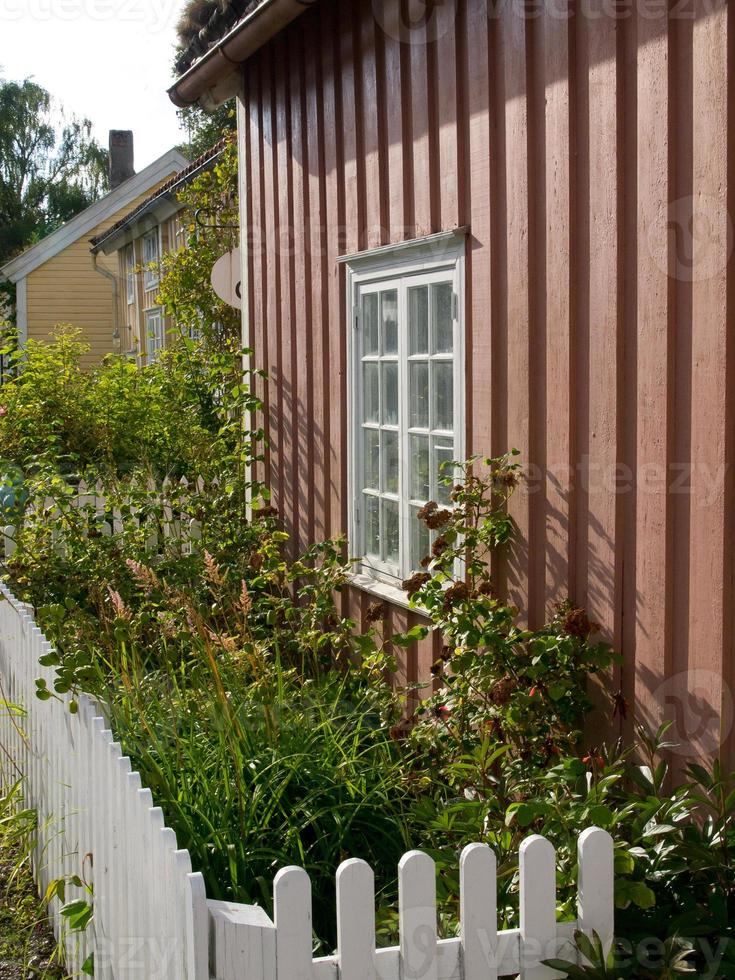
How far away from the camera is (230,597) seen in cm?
612

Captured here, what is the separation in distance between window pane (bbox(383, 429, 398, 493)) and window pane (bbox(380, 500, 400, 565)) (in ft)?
0.26

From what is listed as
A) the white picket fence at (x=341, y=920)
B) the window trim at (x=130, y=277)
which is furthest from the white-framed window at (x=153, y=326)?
the white picket fence at (x=341, y=920)

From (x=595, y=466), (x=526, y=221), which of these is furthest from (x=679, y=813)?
(x=526, y=221)

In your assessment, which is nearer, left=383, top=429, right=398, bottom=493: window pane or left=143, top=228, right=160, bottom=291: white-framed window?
left=383, top=429, right=398, bottom=493: window pane

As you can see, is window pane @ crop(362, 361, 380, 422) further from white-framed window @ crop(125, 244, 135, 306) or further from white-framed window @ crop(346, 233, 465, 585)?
white-framed window @ crop(125, 244, 135, 306)

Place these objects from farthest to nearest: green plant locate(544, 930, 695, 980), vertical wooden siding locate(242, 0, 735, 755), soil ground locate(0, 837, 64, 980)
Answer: soil ground locate(0, 837, 64, 980) → vertical wooden siding locate(242, 0, 735, 755) → green plant locate(544, 930, 695, 980)

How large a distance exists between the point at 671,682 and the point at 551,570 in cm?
77

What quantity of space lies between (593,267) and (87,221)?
935 inches

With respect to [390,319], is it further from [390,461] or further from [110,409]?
[110,409]

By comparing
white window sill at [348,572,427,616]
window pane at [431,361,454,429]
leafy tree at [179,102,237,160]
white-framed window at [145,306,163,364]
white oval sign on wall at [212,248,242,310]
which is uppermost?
leafy tree at [179,102,237,160]

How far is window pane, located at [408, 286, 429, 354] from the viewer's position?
5355mm

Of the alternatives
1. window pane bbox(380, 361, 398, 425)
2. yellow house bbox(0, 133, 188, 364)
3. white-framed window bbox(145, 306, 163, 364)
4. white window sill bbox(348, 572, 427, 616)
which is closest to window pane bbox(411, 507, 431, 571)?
white window sill bbox(348, 572, 427, 616)

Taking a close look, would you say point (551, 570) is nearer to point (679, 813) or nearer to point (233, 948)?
point (679, 813)

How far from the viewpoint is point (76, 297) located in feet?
88.4
